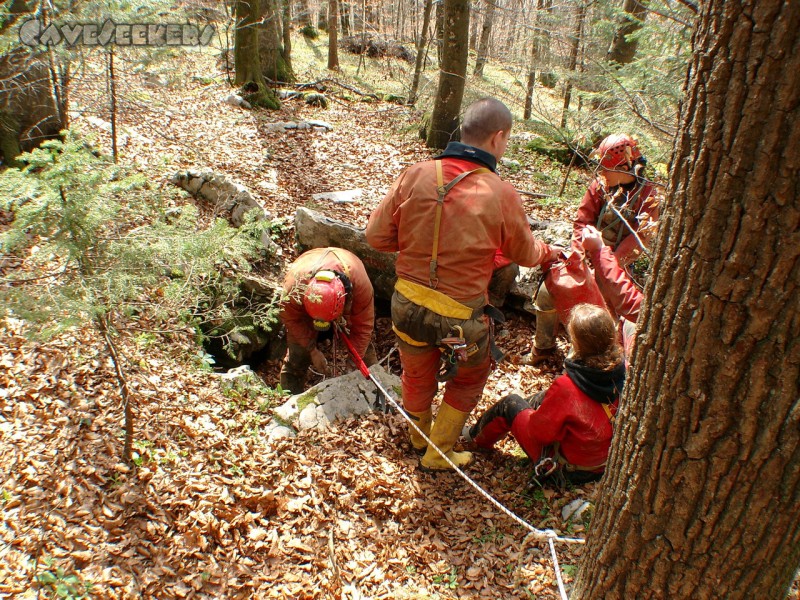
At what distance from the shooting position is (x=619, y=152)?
16.7 feet

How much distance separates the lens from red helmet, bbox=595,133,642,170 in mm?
5043

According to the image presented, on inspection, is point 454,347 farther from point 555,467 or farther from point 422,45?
point 422,45

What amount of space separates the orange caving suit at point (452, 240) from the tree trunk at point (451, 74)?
26.2 ft

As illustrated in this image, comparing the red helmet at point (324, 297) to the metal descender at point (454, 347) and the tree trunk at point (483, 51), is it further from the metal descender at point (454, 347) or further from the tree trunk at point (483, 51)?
the tree trunk at point (483, 51)

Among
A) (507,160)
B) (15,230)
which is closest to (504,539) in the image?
(15,230)

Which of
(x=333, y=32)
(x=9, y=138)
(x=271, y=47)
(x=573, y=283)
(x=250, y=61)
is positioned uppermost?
(x=333, y=32)

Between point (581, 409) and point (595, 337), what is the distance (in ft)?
1.83

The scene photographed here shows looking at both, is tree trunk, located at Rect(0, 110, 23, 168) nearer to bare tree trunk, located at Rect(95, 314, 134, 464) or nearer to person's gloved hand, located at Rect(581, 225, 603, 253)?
bare tree trunk, located at Rect(95, 314, 134, 464)

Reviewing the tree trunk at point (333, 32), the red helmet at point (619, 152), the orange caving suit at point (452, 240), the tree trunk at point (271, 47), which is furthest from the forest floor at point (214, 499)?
the tree trunk at point (333, 32)

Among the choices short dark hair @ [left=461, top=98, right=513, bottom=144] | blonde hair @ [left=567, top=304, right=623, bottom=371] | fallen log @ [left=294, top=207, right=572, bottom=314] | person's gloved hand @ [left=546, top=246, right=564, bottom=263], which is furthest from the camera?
fallen log @ [left=294, top=207, right=572, bottom=314]

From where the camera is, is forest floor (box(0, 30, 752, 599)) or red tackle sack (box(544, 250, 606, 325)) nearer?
forest floor (box(0, 30, 752, 599))

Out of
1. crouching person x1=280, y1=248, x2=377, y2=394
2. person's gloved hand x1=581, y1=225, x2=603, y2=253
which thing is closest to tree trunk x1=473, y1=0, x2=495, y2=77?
crouching person x1=280, y1=248, x2=377, y2=394

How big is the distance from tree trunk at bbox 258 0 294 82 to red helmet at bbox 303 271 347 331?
1205 cm

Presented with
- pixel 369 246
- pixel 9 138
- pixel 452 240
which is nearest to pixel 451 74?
pixel 369 246
